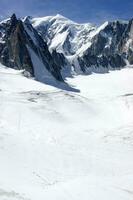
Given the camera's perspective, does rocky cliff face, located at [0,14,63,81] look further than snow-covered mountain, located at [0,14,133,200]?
Yes

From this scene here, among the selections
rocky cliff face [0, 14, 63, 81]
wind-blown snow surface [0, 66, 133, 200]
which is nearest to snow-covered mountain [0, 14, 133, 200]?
wind-blown snow surface [0, 66, 133, 200]

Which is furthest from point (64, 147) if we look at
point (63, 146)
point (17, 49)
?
point (17, 49)

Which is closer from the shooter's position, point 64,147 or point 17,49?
point 64,147

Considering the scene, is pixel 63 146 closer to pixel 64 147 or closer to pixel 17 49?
pixel 64 147

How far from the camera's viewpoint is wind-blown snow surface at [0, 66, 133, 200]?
2370cm

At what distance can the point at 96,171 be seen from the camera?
29.2 meters

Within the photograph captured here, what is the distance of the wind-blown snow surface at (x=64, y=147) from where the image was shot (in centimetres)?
2370

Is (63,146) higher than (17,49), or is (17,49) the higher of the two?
(17,49)

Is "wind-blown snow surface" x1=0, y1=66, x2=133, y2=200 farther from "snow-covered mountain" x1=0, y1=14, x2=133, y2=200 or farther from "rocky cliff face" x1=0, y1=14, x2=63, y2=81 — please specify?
"rocky cliff face" x1=0, y1=14, x2=63, y2=81

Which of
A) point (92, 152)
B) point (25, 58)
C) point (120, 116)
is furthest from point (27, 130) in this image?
point (25, 58)

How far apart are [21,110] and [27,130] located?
8.48 meters

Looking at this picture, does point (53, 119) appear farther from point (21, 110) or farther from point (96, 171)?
point (96, 171)

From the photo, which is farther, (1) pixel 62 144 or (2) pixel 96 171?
(1) pixel 62 144

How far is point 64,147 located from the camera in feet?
116
